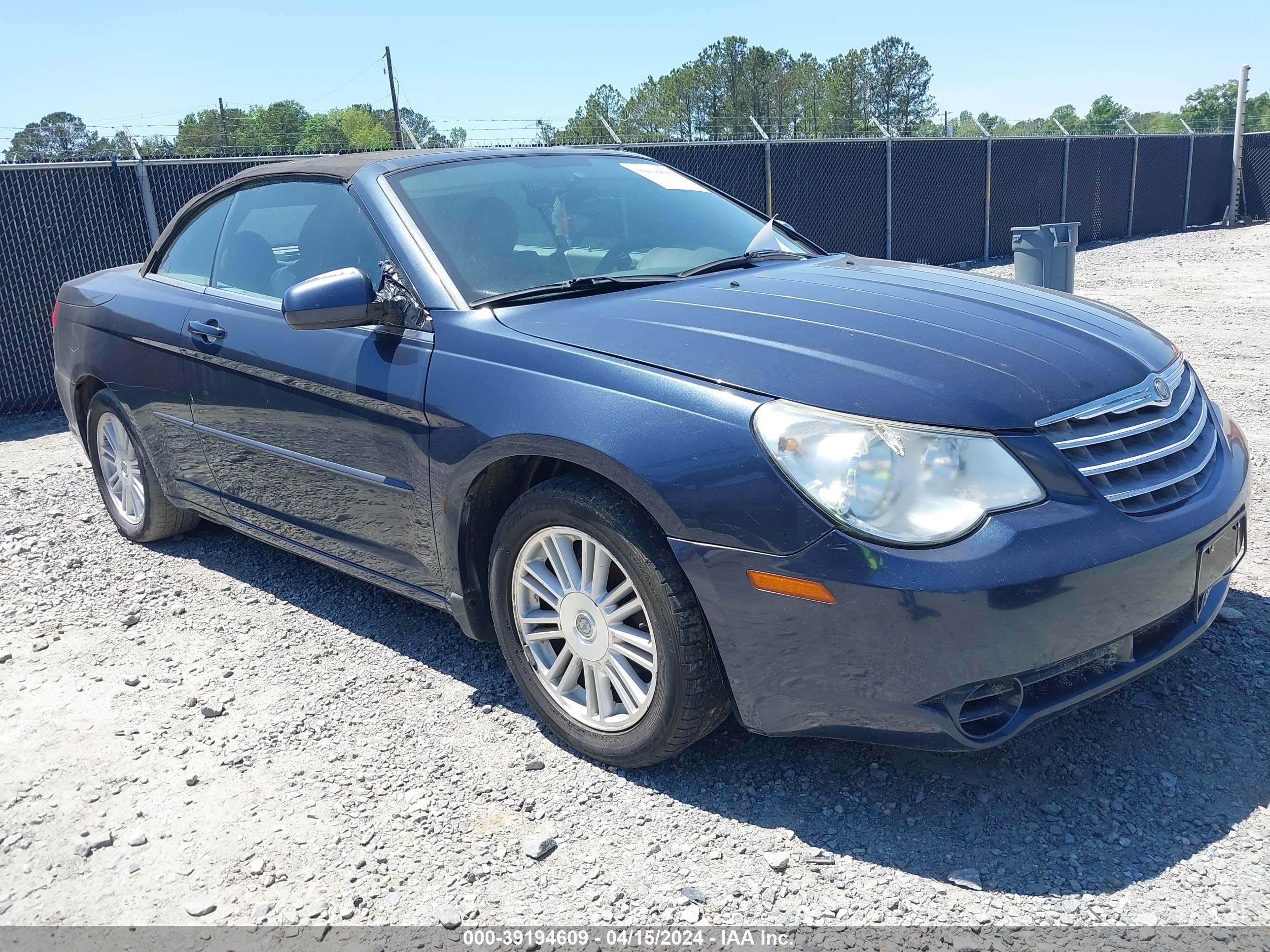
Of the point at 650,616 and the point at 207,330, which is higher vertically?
the point at 207,330

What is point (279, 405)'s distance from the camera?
3.73m

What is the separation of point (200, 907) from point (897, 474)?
76.9 inches

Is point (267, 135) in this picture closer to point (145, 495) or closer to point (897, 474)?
point (145, 495)

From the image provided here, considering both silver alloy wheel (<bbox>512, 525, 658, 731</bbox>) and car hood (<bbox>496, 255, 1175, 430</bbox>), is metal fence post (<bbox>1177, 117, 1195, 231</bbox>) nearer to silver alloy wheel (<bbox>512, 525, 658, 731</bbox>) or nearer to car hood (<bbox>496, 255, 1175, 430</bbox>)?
car hood (<bbox>496, 255, 1175, 430</bbox>)

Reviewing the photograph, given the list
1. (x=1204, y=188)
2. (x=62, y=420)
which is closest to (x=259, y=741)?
(x=62, y=420)

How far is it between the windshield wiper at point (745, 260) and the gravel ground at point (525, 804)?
5.03 ft

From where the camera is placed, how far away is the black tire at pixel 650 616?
103 inches

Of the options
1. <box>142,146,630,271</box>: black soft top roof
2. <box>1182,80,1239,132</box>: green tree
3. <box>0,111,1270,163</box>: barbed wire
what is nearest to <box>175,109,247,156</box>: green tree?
<box>0,111,1270,163</box>: barbed wire

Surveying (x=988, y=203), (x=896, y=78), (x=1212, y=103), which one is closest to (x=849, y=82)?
(x=896, y=78)

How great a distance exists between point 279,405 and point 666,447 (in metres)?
1.78

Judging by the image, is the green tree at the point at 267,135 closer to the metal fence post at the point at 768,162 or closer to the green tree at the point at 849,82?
the metal fence post at the point at 768,162

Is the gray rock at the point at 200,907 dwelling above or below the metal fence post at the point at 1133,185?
below

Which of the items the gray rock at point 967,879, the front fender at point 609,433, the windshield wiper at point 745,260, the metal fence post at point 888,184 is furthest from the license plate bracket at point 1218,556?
the metal fence post at point 888,184

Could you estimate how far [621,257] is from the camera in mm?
3615
